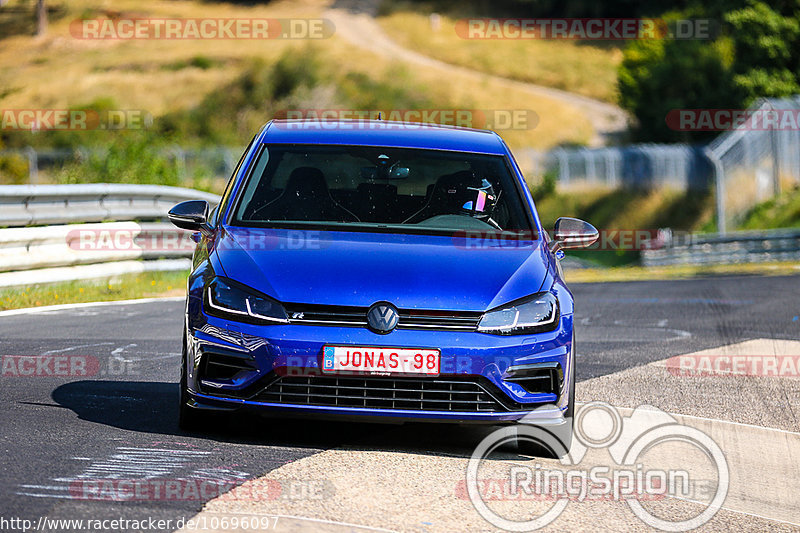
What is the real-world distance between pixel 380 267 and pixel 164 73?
264 feet

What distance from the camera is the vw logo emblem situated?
19.6ft

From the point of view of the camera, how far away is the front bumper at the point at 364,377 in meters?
5.96

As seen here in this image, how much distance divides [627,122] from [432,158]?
65.7m

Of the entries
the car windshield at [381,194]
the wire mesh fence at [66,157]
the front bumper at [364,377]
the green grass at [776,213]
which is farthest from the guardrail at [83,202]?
the green grass at [776,213]

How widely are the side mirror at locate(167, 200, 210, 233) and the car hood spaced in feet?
1.21

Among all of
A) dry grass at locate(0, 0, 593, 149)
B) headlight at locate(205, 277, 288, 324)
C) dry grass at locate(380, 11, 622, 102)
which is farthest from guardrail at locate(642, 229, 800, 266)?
dry grass at locate(380, 11, 622, 102)

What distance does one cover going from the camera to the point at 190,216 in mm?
7121

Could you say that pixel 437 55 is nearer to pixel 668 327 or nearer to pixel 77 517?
pixel 668 327

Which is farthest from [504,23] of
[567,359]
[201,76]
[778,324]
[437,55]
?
[567,359]

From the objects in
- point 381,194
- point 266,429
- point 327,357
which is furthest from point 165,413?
point 381,194

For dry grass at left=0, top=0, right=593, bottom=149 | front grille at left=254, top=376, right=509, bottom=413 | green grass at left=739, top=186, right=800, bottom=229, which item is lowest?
front grille at left=254, top=376, right=509, bottom=413

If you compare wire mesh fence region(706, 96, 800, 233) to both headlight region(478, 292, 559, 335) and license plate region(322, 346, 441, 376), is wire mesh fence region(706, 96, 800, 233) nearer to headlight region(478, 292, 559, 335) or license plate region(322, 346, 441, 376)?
headlight region(478, 292, 559, 335)

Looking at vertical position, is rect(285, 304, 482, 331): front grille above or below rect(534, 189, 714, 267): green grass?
below

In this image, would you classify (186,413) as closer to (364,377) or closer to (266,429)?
(266,429)
